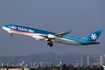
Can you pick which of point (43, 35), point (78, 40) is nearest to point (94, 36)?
point (78, 40)

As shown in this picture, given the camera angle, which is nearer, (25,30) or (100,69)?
(25,30)

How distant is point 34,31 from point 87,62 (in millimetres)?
127380

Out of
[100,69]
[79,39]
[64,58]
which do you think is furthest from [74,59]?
[79,39]

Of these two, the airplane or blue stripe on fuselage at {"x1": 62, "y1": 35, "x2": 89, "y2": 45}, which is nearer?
the airplane

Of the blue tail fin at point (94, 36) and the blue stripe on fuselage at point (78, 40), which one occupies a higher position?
the blue tail fin at point (94, 36)

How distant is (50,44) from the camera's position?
73.2 m

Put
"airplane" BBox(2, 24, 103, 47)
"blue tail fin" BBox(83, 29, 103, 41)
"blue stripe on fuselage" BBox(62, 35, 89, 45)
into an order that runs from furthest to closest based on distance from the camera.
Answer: "blue tail fin" BBox(83, 29, 103, 41), "blue stripe on fuselage" BBox(62, 35, 89, 45), "airplane" BBox(2, 24, 103, 47)

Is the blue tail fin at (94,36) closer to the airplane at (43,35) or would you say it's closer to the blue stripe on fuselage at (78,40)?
the blue stripe on fuselage at (78,40)

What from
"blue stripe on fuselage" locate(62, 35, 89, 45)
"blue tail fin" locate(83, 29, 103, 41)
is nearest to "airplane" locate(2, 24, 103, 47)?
"blue stripe on fuselage" locate(62, 35, 89, 45)

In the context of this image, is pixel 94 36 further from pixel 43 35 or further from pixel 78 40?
pixel 43 35

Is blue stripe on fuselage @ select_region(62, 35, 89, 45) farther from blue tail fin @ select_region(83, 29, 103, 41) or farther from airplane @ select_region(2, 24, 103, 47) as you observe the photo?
blue tail fin @ select_region(83, 29, 103, 41)

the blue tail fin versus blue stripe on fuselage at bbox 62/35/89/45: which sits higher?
the blue tail fin

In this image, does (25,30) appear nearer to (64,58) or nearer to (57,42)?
(57,42)

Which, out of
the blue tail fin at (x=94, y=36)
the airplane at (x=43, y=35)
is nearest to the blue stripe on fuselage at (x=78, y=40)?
the airplane at (x=43, y=35)
